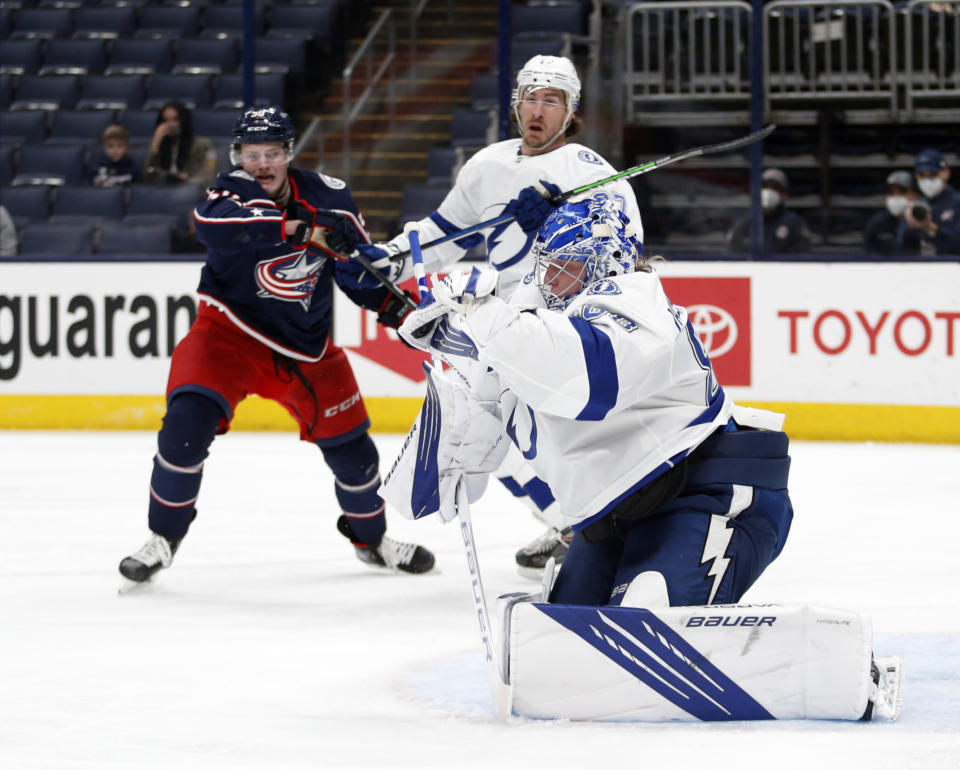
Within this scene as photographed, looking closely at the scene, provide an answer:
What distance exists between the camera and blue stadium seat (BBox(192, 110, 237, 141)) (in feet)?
27.6

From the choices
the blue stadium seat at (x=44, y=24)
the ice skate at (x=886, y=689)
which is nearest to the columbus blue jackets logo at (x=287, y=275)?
the ice skate at (x=886, y=689)

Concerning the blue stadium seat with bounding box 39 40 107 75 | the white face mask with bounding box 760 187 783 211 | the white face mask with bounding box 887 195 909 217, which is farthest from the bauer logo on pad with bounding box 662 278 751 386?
the blue stadium seat with bounding box 39 40 107 75

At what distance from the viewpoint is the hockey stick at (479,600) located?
2.54 m

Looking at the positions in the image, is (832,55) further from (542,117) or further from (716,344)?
(542,117)

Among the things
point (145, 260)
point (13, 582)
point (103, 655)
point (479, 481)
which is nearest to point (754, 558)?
point (479, 481)

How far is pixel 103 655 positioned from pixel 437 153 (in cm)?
539

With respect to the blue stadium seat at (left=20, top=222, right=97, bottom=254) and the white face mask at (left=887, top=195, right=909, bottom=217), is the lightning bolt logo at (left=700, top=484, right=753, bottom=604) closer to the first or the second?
the white face mask at (left=887, top=195, right=909, bottom=217)

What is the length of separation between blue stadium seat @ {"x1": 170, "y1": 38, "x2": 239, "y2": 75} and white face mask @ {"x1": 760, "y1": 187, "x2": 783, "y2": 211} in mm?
3526

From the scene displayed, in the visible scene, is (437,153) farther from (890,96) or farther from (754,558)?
(754,558)

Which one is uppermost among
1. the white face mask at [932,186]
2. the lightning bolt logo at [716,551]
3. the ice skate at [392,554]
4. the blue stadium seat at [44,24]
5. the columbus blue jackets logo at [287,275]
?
the blue stadium seat at [44,24]

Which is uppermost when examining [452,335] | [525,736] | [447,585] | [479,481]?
[452,335]

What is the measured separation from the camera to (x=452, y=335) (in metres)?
2.66

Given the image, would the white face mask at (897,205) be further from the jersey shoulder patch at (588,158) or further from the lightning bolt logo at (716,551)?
the lightning bolt logo at (716,551)

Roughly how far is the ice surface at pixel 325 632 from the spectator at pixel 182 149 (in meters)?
2.17
